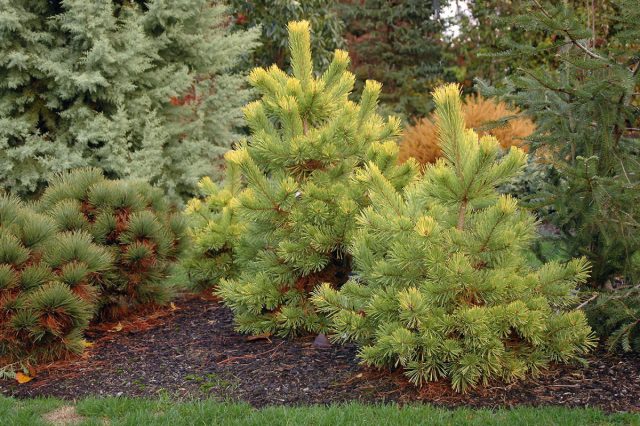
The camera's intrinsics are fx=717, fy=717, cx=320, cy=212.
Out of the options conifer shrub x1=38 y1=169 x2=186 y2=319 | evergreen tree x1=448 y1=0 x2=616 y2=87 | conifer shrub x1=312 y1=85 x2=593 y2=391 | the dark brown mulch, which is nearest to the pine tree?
the dark brown mulch

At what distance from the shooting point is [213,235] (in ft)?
19.4

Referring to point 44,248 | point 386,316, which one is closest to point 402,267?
point 386,316

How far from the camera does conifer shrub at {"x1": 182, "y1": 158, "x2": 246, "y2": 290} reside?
593 centimetres

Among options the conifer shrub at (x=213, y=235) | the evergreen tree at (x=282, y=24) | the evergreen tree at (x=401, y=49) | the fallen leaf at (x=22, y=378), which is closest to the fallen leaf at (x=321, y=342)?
the conifer shrub at (x=213, y=235)

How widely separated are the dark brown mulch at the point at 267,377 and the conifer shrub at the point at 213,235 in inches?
31.9

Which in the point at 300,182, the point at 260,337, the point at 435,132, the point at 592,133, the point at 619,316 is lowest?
the point at 260,337

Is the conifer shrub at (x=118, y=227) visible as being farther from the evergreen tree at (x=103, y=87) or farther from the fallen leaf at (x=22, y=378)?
the evergreen tree at (x=103, y=87)

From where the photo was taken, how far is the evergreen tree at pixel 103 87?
848 centimetres

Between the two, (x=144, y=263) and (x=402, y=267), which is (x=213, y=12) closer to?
(x=144, y=263)

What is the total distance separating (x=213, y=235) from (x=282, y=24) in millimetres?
7546

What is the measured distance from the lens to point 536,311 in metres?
3.80

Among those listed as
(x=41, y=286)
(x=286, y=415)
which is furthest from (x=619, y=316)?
(x=41, y=286)

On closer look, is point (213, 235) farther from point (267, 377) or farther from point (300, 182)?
point (267, 377)

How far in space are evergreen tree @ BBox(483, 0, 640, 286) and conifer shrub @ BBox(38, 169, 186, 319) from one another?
9.08 feet
